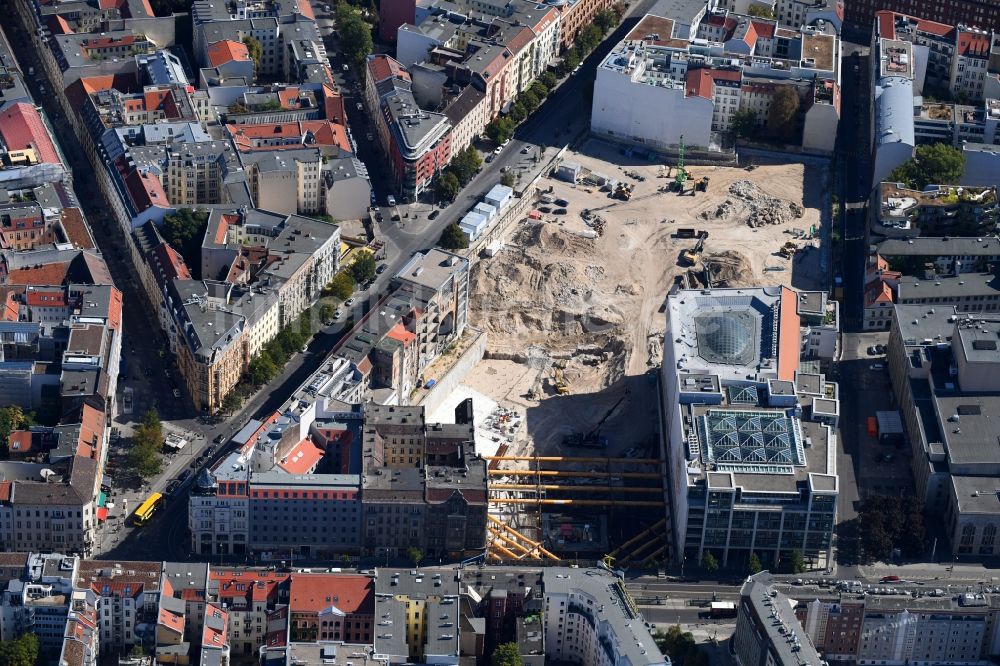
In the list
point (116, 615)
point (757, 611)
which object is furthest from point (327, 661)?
point (757, 611)

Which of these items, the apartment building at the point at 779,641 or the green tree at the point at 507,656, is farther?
the green tree at the point at 507,656

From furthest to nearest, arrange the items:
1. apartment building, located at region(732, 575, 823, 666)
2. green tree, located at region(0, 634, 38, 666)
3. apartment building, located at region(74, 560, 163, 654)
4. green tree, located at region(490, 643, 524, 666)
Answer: apartment building, located at region(74, 560, 163, 654)
green tree, located at region(490, 643, 524, 666)
apartment building, located at region(732, 575, 823, 666)
green tree, located at region(0, 634, 38, 666)

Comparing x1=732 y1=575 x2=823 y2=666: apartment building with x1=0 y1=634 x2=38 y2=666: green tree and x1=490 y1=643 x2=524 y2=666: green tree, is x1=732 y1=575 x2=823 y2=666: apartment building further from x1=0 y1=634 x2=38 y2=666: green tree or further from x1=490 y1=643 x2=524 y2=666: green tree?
x1=0 y1=634 x2=38 y2=666: green tree

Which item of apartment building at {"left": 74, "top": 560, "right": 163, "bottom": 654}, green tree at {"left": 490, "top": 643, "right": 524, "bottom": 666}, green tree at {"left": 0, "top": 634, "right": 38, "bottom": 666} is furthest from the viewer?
apartment building at {"left": 74, "top": 560, "right": 163, "bottom": 654}

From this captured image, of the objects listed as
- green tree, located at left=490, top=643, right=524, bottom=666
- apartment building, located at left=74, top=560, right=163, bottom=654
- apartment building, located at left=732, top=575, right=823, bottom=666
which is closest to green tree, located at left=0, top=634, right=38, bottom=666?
apartment building, located at left=74, top=560, right=163, bottom=654

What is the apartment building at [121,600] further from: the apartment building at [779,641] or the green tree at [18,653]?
the apartment building at [779,641]

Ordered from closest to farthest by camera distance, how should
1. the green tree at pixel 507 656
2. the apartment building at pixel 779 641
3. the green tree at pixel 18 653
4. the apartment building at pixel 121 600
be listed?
the green tree at pixel 18 653
the apartment building at pixel 779 641
the green tree at pixel 507 656
the apartment building at pixel 121 600

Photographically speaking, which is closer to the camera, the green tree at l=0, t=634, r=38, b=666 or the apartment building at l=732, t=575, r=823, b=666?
the green tree at l=0, t=634, r=38, b=666

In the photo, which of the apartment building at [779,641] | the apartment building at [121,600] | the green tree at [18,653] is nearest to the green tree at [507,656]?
the apartment building at [779,641]
